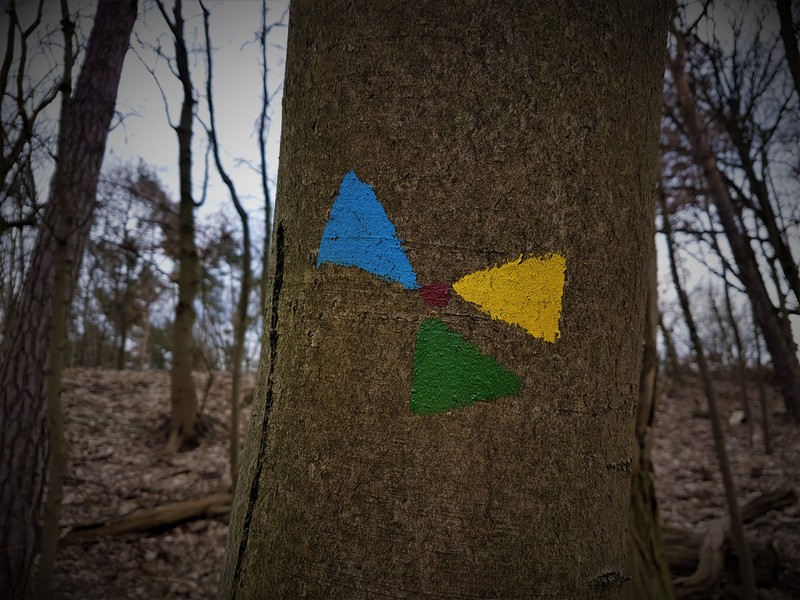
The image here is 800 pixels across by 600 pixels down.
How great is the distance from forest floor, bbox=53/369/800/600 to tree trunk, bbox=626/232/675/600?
1082 millimetres

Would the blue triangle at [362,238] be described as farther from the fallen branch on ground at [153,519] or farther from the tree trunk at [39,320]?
the fallen branch on ground at [153,519]

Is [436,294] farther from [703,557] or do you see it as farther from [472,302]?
[703,557]

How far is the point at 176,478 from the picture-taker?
213 inches

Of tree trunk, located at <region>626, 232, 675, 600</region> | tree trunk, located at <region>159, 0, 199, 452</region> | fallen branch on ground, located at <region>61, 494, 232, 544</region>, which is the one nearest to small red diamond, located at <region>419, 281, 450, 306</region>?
tree trunk, located at <region>626, 232, 675, 600</region>

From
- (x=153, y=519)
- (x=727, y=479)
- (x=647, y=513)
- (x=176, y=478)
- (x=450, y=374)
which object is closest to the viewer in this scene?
(x=450, y=374)

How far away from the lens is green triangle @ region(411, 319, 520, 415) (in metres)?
0.63

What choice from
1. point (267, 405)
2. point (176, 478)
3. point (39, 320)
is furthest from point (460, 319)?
point (176, 478)

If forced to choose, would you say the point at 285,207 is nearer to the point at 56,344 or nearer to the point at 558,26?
the point at 558,26

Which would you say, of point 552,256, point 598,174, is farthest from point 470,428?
point 598,174

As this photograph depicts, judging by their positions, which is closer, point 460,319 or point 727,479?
point 460,319

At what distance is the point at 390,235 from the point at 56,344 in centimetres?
267

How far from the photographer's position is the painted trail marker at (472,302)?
0.63 m

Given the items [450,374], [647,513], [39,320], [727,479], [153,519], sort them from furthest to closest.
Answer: [153,519], [39,320], [727,479], [647,513], [450,374]

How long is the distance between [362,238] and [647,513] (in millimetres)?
2503
